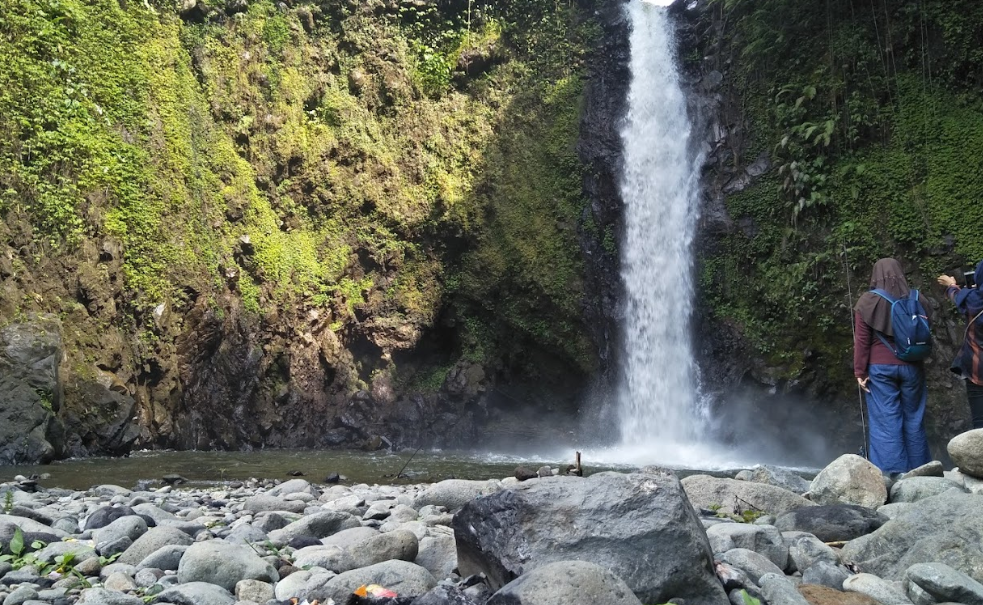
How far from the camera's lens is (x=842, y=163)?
1194cm

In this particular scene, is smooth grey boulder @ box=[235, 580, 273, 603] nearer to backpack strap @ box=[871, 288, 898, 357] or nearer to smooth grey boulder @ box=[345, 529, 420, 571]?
smooth grey boulder @ box=[345, 529, 420, 571]

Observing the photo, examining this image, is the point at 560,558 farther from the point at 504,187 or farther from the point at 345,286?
the point at 504,187

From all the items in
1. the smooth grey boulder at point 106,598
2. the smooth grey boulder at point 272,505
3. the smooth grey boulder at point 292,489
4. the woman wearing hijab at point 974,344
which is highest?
the woman wearing hijab at point 974,344

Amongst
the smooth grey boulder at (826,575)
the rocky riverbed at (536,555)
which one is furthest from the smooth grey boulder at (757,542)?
the smooth grey boulder at (826,575)

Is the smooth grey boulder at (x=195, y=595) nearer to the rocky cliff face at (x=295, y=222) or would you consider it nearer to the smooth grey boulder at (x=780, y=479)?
the smooth grey boulder at (x=780, y=479)

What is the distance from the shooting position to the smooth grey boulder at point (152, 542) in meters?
3.06

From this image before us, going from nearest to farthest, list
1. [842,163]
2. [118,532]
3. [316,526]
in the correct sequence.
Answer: [118,532], [316,526], [842,163]

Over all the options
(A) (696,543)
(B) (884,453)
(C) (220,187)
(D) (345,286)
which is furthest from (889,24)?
(A) (696,543)

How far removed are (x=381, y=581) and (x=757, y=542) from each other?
160 centimetres

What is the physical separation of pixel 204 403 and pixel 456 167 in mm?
6927

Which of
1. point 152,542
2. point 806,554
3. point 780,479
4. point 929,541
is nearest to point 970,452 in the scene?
point 780,479

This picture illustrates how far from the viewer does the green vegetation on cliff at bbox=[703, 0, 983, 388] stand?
428 inches

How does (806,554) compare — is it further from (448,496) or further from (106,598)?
(106,598)

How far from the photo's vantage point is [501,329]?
14.1 m
